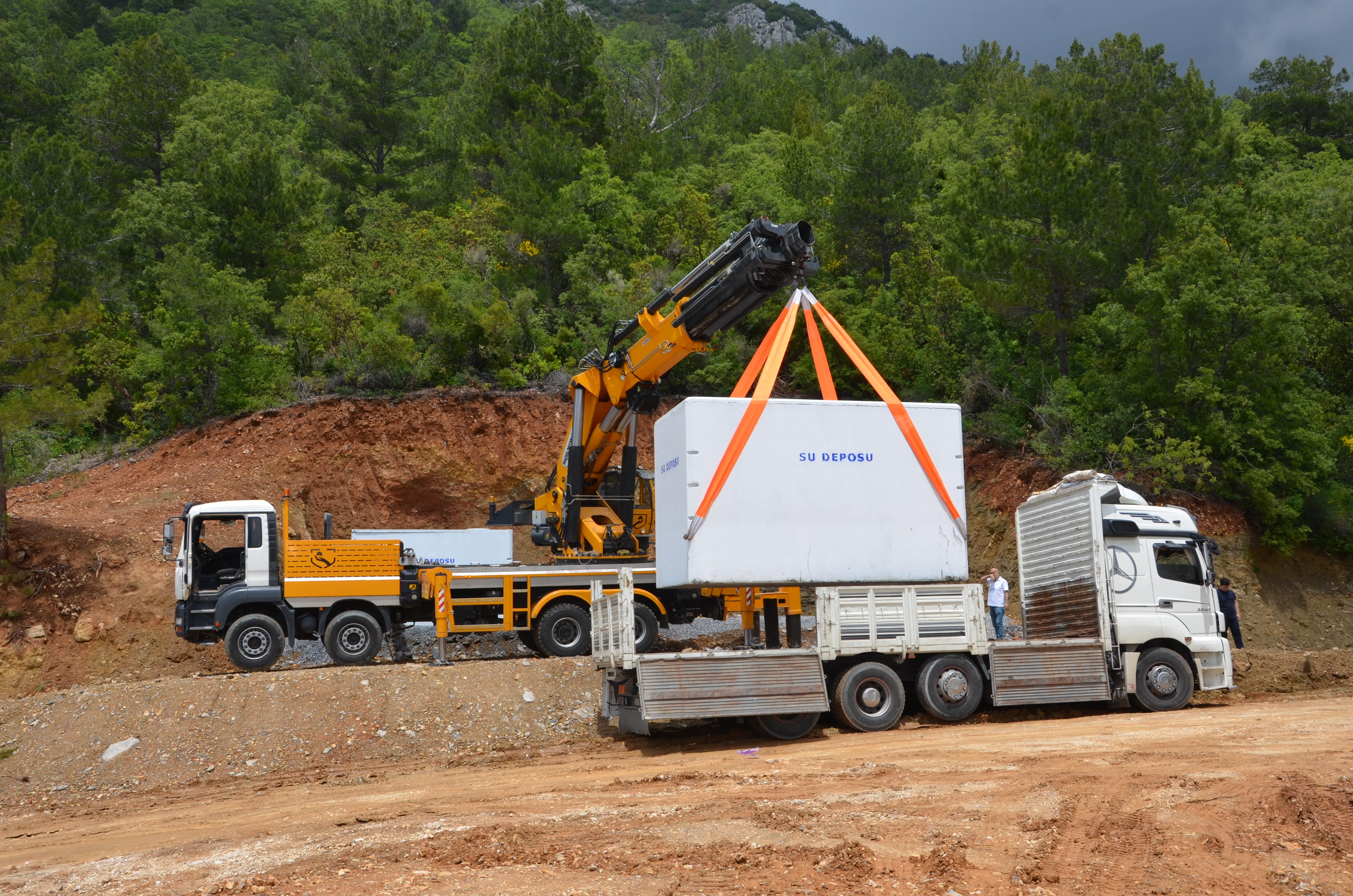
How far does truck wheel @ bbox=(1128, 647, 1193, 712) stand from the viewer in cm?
1378

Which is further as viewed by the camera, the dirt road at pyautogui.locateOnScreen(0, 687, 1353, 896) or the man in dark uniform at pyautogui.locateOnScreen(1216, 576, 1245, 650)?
the man in dark uniform at pyautogui.locateOnScreen(1216, 576, 1245, 650)

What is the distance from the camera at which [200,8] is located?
74.5m

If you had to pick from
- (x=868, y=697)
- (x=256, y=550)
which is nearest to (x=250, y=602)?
(x=256, y=550)

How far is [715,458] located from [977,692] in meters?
4.49

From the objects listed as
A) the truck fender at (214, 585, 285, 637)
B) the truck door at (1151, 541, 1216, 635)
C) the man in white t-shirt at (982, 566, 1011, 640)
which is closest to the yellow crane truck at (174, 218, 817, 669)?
the truck fender at (214, 585, 285, 637)

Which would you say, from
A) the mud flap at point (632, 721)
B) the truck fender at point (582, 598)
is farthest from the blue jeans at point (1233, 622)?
the mud flap at point (632, 721)

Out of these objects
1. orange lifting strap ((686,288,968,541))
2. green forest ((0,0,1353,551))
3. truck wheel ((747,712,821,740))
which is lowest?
truck wheel ((747,712,821,740))

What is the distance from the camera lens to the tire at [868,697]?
39.7ft

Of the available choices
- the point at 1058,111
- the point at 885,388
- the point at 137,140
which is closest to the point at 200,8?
the point at 137,140

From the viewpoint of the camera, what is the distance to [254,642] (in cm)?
1688

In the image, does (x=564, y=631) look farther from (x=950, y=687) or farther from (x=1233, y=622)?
(x=1233, y=622)

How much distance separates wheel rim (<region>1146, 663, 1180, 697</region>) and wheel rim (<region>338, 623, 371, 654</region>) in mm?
12139

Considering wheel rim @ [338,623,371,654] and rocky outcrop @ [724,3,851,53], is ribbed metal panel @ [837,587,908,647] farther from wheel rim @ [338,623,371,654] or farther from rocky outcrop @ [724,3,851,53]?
rocky outcrop @ [724,3,851,53]

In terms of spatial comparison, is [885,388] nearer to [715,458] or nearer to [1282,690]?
[715,458]
